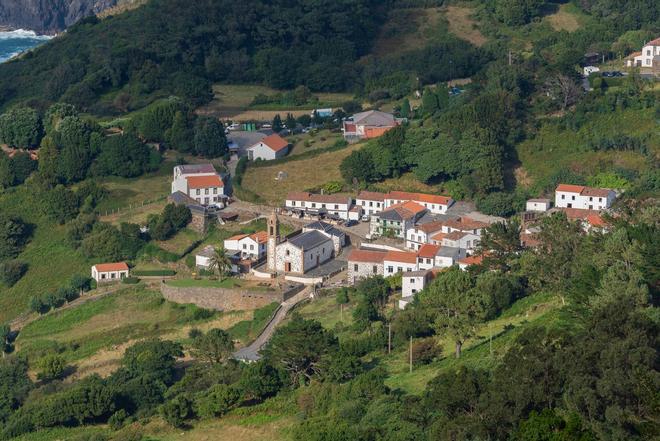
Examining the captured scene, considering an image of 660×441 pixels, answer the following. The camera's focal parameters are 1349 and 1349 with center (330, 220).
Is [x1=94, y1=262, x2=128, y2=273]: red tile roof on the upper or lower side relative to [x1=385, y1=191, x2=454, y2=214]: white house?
lower

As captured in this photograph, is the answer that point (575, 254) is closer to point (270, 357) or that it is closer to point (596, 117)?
point (270, 357)

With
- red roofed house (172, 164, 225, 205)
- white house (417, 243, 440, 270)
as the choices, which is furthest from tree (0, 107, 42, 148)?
white house (417, 243, 440, 270)

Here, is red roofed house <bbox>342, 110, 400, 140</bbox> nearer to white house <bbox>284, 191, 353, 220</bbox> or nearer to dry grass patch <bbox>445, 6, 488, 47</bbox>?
white house <bbox>284, 191, 353, 220</bbox>

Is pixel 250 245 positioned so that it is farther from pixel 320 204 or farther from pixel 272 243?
pixel 320 204

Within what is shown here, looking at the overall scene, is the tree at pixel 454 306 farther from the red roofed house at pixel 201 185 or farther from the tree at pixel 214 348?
the red roofed house at pixel 201 185

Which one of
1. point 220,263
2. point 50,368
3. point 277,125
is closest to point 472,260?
point 220,263

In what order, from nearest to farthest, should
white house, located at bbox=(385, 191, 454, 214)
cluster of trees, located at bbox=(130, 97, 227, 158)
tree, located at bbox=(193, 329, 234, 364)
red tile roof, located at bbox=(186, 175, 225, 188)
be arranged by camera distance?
tree, located at bbox=(193, 329, 234, 364)
white house, located at bbox=(385, 191, 454, 214)
red tile roof, located at bbox=(186, 175, 225, 188)
cluster of trees, located at bbox=(130, 97, 227, 158)

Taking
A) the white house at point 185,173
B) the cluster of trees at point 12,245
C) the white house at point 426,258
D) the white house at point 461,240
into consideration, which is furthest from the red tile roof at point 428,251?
the cluster of trees at point 12,245

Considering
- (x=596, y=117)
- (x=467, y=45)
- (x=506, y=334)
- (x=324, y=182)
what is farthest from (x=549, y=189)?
(x=467, y=45)
